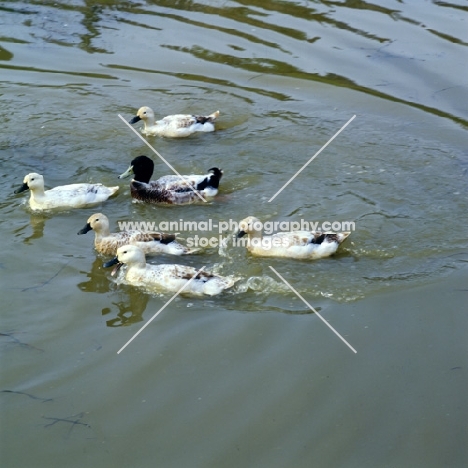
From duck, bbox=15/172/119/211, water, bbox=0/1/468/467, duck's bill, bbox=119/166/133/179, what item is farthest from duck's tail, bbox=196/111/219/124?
duck, bbox=15/172/119/211

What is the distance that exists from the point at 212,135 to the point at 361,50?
3612 millimetres

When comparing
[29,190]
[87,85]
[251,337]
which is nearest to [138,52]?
[87,85]

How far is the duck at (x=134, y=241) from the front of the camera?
25.6 ft

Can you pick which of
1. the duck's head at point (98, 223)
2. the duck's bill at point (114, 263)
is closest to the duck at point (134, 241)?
the duck's head at point (98, 223)

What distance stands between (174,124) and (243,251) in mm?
2889

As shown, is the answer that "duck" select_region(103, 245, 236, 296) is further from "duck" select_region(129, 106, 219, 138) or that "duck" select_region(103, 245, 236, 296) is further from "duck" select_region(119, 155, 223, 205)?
"duck" select_region(129, 106, 219, 138)

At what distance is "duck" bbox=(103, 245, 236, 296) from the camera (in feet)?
23.0

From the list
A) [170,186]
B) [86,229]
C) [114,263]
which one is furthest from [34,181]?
[114,263]

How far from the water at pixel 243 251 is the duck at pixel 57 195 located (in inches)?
5.7

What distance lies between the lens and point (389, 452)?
5223 mm

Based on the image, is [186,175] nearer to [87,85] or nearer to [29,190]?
[29,190]

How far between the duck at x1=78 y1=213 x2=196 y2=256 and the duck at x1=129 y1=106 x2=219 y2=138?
262 centimetres

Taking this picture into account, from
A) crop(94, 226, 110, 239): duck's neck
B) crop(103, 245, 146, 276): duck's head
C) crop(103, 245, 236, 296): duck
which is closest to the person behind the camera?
crop(103, 245, 236, 296): duck

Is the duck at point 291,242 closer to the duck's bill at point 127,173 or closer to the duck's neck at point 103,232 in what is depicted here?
the duck's neck at point 103,232
